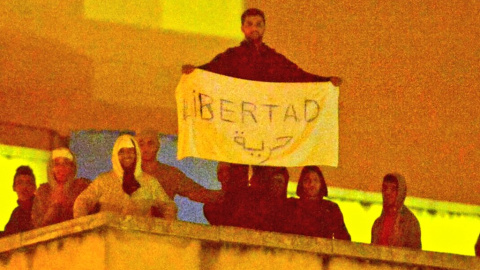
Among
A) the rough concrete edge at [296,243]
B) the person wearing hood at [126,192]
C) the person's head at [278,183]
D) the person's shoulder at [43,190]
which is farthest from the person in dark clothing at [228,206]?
the person's shoulder at [43,190]

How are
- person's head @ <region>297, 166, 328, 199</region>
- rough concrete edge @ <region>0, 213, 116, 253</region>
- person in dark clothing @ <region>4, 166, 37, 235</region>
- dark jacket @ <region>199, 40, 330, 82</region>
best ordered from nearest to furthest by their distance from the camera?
1. rough concrete edge @ <region>0, 213, 116, 253</region>
2. person's head @ <region>297, 166, 328, 199</region>
3. person in dark clothing @ <region>4, 166, 37, 235</region>
4. dark jacket @ <region>199, 40, 330, 82</region>

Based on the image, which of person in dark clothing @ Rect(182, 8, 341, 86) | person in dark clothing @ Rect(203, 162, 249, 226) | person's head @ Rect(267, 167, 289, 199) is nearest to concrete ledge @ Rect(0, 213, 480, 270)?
person in dark clothing @ Rect(203, 162, 249, 226)

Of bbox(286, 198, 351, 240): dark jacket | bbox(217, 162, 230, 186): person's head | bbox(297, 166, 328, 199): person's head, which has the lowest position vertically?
bbox(286, 198, 351, 240): dark jacket

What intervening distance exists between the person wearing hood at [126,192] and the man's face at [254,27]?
1414 millimetres

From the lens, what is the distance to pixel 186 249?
1077 centimetres

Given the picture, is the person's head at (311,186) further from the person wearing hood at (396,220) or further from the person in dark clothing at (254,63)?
the person in dark clothing at (254,63)

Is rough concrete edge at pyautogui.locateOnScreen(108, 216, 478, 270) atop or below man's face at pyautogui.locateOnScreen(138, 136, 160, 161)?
below

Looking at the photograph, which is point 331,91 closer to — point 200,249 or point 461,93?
point 200,249

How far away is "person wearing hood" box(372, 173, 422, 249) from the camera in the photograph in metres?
11.5

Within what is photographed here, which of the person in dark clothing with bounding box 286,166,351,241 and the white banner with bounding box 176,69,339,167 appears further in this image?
the white banner with bounding box 176,69,339,167

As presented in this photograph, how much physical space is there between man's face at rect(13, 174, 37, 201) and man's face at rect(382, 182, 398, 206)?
8.32ft

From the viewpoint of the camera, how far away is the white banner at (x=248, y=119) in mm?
12086

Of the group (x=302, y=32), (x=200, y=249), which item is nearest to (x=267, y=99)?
(x=200, y=249)

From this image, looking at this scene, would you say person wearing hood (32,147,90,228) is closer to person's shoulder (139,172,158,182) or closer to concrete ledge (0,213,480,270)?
concrete ledge (0,213,480,270)
